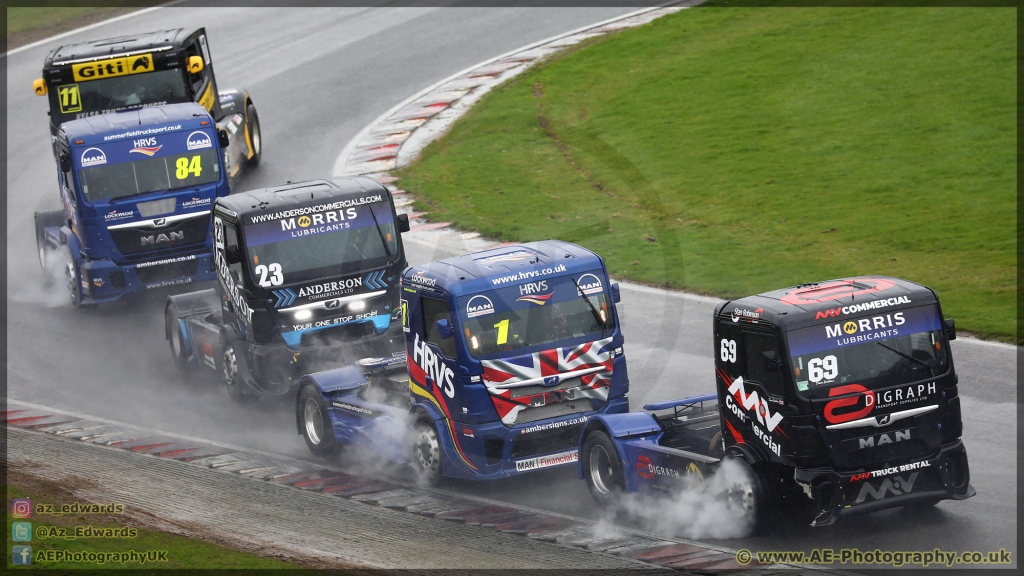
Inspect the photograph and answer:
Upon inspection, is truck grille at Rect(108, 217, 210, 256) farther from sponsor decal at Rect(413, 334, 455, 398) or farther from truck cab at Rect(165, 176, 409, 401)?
sponsor decal at Rect(413, 334, 455, 398)

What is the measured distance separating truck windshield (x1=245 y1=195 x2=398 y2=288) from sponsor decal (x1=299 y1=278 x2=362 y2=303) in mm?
111

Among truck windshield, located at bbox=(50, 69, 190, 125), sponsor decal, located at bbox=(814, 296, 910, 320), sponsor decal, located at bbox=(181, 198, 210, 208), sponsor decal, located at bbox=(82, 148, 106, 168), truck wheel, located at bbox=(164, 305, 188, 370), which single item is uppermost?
truck windshield, located at bbox=(50, 69, 190, 125)

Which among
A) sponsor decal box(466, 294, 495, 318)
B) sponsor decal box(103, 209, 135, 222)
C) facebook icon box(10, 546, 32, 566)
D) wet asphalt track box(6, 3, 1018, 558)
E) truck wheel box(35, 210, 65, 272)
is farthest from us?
truck wheel box(35, 210, 65, 272)

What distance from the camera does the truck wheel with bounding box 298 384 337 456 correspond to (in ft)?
47.7

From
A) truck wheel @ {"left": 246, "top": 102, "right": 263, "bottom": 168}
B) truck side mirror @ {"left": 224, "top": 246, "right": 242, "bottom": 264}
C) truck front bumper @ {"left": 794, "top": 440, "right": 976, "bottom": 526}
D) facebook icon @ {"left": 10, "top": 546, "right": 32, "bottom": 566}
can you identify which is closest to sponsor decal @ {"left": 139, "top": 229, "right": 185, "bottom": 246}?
truck side mirror @ {"left": 224, "top": 246, "right": 242, "bottom": 264}

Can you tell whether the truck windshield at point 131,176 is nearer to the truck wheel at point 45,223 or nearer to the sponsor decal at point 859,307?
the truck wheel at point 45,223

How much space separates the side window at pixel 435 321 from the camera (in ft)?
40.9

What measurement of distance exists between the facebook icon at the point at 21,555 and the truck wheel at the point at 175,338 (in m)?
8.64

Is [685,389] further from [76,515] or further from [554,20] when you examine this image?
[554,20]

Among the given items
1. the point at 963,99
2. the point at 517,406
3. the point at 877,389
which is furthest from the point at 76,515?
the point at 963,99

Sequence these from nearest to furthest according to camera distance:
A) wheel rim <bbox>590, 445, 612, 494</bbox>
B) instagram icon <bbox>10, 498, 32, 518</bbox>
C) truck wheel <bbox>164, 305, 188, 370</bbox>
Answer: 1. instagram icon <bbox>10, 498, 32, 518</bbox>
2. wheel rim <bbox>590, 445, 612, 494</bbox>
3. truck wheel <bbox>164, 305, 188, 370</bbox>

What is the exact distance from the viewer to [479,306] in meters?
12.3

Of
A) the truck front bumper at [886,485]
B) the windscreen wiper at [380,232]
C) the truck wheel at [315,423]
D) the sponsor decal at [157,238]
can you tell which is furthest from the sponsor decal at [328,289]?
the truck front bumper at [886,485]

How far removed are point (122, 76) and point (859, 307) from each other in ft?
56.6
